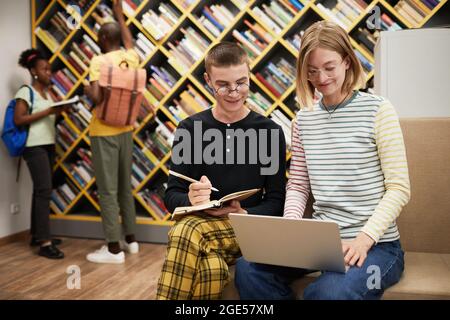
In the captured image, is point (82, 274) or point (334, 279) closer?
point (334, 279)

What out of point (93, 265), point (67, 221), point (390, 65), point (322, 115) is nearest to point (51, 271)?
point (93, 265)

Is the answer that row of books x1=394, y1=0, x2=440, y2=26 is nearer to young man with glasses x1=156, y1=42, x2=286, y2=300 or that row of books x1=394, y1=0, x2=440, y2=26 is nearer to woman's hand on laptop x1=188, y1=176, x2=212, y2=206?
young man with glasses x1=156, y1=42, x2=286, y2=300

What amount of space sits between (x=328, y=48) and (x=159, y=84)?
6.97ft


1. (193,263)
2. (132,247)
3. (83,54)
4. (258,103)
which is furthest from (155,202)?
(193,263)

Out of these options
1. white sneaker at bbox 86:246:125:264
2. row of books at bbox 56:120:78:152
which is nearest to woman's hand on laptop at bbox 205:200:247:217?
white sneaker at bbox 86:246:125:264

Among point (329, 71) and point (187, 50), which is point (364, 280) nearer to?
point (329, 71)

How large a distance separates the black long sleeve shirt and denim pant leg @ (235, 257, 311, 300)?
0.79 feet

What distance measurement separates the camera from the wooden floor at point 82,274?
7.55ft

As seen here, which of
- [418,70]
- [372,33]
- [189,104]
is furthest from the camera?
[189,104]

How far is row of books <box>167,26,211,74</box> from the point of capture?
3236 mm

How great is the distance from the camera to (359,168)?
1374 mm

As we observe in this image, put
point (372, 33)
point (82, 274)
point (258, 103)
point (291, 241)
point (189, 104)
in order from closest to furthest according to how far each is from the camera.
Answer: point (291, 241)
point (82, 274)
point (372, 33)
point (258, 103)
point (189, 104)

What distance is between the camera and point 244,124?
160 cm

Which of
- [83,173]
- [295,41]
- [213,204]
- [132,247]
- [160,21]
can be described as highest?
[160,21]
